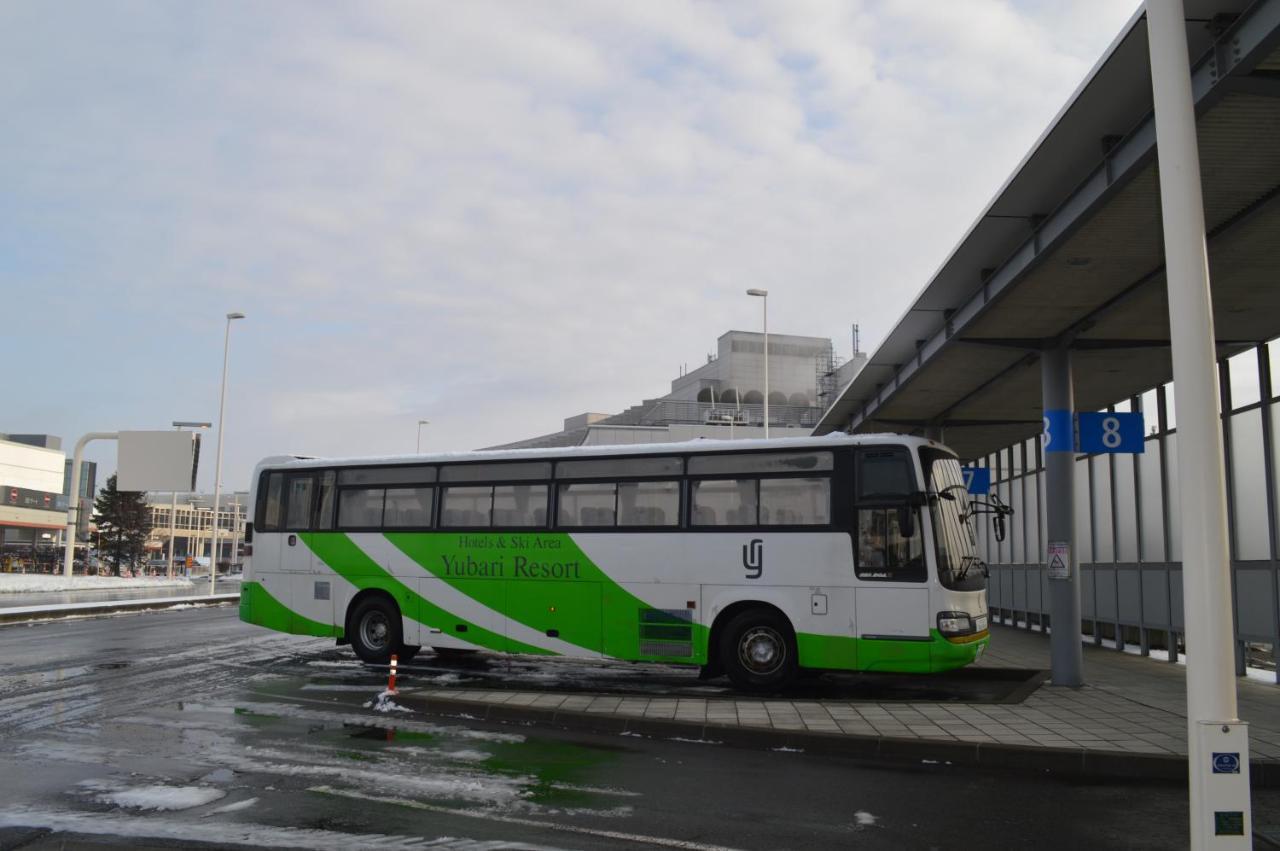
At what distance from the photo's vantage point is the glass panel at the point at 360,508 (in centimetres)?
1557

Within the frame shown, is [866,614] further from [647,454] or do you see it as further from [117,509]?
[117,509]

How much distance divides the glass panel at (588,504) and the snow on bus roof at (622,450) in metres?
0.47

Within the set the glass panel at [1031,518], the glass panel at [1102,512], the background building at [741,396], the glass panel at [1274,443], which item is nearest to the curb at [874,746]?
the glass panel at [1274,443]

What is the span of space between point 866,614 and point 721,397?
7158cm

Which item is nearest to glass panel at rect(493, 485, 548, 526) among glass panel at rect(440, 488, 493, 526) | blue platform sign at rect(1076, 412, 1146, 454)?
glass panel at rect(440, 488, 493, 526)

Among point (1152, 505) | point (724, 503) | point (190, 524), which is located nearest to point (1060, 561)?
point (724, 503)

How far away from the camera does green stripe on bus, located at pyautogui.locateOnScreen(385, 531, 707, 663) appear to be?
1334 centimetres

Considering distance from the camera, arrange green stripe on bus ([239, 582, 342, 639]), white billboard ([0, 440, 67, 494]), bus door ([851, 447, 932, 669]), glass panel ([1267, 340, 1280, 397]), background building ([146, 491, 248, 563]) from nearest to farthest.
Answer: bus door ([851, 447, 932, 669]), glass panel ([1267, 340, 1280, 397]), green stripe on bus ([239, 582, 342, 639]), white billboard ([0, 440, 67, 494]), background building ([146, 491, 248, 563])

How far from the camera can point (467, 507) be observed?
14789 millimetres

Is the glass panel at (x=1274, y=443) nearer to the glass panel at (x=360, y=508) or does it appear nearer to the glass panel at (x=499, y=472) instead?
the glass panel at (x=499, y=472)

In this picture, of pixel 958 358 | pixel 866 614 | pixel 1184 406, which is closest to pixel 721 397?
pixel 958 358

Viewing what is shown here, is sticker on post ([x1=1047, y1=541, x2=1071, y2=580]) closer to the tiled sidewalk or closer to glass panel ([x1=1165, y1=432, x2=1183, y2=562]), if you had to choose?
the tiled sidewalk

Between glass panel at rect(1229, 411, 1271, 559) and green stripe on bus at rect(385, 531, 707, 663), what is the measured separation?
8.45 meters

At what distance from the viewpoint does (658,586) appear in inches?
518
